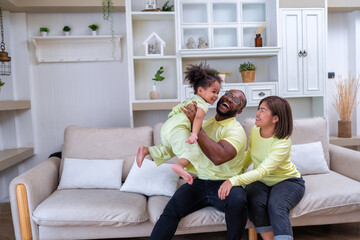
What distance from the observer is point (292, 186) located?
2070mm

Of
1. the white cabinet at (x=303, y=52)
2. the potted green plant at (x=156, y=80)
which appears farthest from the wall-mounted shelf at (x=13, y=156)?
the white cabinet at (x=303, y=52)

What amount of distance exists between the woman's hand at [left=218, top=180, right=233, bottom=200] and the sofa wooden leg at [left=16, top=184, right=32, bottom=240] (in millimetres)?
1278

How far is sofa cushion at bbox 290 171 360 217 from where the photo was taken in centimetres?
214

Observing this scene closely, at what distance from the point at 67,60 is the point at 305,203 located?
108 inches

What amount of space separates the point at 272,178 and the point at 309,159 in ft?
2.23

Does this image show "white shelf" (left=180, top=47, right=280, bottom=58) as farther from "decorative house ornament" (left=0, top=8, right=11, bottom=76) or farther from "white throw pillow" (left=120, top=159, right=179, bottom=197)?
"decorative house ornament" (left=0, top=8, right=11, bottom=76)

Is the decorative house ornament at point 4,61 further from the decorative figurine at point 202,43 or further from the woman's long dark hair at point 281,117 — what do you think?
the woman's long dark hair at point 281,117

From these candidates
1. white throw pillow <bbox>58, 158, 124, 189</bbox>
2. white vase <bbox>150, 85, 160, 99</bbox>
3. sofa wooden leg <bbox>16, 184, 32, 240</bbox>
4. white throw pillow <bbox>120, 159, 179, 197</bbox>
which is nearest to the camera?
sofa wooden leg <bbox>16, 184, 32, 240</bbox>

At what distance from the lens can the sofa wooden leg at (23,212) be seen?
86.2 inches

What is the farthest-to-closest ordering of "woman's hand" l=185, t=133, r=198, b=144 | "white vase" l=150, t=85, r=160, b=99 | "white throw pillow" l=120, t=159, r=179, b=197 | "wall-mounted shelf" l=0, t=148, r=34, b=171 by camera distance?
"white vase" l=150, t=85, r=160, b=99 < "wall-mounted shelf" l=0, t=148, r=34, b=171 < "white throw pillow" l=120, t=159, r=179, b=197 < "woman's hand" l=185, t=133, r=198, b=144

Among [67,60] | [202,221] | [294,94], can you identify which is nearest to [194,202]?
[202,221]

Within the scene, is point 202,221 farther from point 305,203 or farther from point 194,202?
point 305,203

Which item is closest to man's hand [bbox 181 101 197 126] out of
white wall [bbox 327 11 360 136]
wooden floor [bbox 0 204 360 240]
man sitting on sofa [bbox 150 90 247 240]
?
man sitting on sofa [bbox 150 90 247 240]

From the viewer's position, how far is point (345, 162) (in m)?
2.66
